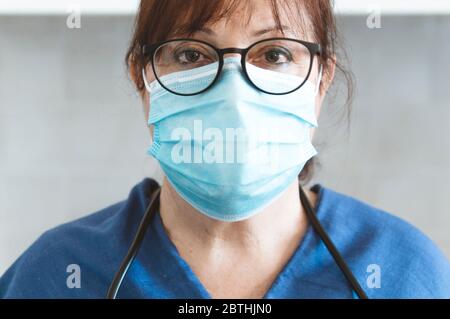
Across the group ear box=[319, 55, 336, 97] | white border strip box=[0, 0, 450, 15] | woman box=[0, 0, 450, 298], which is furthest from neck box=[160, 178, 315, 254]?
white border strip box=[0, 0, 450, 15]

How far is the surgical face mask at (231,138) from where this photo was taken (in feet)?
1.94

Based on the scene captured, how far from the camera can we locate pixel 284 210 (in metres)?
0.70

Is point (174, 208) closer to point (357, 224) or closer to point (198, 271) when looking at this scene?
point (198, 271)

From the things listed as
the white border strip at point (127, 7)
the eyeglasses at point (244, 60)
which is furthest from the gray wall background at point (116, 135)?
the eyeglasses at point (244, 60)

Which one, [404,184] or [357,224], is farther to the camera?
[404,184]

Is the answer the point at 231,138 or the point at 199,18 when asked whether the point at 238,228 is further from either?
the point at 199,18

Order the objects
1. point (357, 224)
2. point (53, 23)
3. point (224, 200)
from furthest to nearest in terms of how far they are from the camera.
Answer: point (53, 23) < point (357, 224) < point (224, 200)

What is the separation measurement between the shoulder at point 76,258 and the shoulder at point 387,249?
0.79ft

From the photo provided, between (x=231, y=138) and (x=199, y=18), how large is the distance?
13cm

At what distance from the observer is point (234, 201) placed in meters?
0.61

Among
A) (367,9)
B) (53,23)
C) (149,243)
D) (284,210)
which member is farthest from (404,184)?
(53,23)

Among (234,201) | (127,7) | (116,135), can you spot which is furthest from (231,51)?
(116,135)
